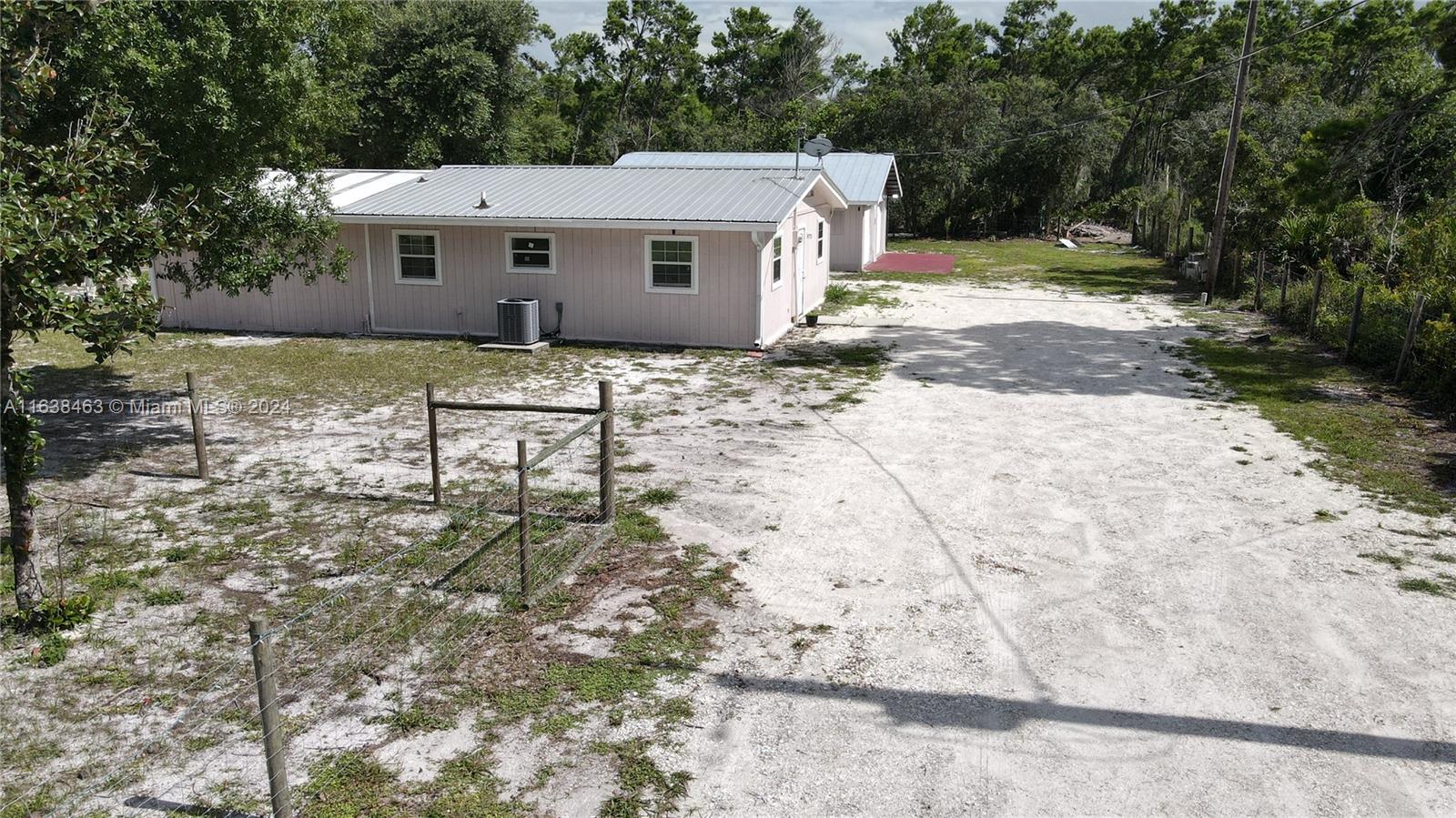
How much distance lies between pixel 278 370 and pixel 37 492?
558 centimetres

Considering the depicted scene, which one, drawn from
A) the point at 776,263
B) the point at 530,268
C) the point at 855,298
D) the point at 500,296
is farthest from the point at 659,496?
the point at 855,298

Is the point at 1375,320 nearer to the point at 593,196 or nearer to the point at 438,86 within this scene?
the point at 593,196

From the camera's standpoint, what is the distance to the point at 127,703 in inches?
193

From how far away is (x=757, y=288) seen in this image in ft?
49.5

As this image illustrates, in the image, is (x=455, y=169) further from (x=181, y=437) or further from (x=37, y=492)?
(x=37, y=492)

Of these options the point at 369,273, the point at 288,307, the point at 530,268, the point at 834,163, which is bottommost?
the point at 288,307

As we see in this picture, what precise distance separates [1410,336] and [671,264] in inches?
399

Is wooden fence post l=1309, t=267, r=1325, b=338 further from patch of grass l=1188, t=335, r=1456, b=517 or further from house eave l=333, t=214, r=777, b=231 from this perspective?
house eave l=333, t=214, r=777, b=231

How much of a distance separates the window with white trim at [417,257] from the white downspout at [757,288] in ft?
18.5

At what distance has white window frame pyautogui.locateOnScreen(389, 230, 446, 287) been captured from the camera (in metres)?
16.6

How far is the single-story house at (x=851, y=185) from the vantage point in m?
27.2

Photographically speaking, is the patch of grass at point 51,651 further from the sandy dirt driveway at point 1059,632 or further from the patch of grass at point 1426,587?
the patch of grass at point 1426,587

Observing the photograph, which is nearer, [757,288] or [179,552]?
[179,552]

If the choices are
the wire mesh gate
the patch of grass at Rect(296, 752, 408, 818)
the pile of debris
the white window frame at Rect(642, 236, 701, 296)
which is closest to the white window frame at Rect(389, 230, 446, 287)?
the white window frame at Rect(642, 236, 701, 296)
